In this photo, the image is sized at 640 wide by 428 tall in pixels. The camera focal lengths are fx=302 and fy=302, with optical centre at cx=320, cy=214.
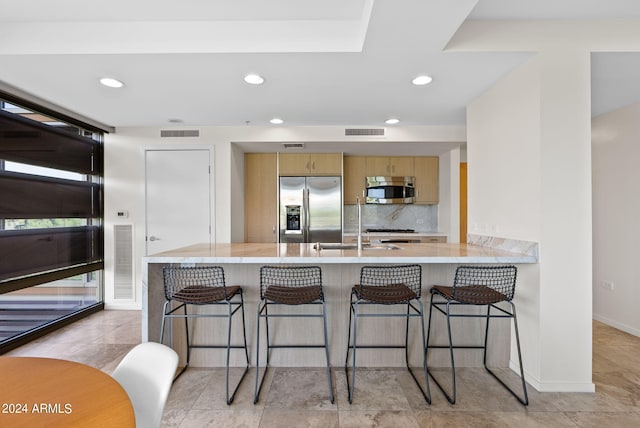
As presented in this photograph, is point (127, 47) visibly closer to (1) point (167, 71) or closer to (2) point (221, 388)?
(1) point (167, 71)

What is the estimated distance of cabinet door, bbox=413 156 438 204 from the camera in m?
4.90

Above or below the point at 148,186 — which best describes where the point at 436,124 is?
above

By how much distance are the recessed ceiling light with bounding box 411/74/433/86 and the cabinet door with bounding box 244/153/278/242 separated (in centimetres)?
255

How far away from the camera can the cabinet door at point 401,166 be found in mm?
4906

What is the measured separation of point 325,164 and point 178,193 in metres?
2.12

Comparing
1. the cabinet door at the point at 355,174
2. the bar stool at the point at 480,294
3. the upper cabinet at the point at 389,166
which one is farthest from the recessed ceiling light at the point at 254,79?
the upper cabinet at the point at 389,166

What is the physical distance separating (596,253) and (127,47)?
5109 millimetres

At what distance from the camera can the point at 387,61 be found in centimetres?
224

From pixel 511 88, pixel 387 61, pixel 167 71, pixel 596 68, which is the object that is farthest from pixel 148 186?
pixel 596 68

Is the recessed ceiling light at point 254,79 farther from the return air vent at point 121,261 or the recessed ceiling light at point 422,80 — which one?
the return air vent at point 121,261

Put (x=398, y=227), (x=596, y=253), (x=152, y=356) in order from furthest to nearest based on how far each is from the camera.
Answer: (x=398, y=227) → (x=596, y=253) → (x=152, y=356)

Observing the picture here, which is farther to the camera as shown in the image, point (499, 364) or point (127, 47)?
point (499, 364)

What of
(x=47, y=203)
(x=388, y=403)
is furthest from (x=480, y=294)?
(x=47, y=203)

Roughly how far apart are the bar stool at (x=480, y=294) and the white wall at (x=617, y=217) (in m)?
2.11
